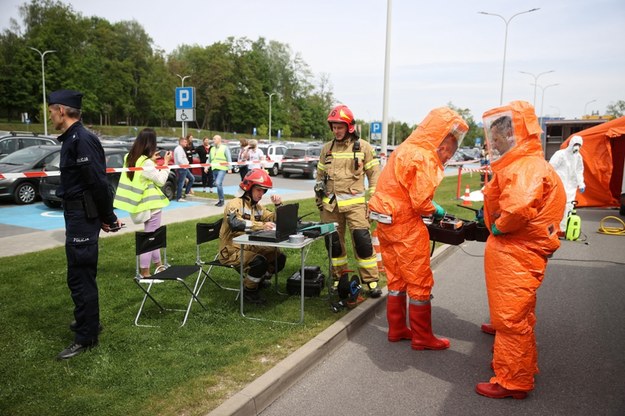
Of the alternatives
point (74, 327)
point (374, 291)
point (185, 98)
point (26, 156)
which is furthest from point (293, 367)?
point (26, 156)

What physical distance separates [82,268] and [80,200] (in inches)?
22.8

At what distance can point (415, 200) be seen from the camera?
4.13m

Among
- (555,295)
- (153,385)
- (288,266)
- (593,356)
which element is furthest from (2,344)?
(555,295)

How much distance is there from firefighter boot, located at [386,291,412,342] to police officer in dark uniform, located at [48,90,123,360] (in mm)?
2702

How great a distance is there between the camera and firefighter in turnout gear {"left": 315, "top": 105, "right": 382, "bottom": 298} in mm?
5555

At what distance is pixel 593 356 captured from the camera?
14.5 ft

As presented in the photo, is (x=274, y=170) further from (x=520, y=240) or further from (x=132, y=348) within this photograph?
(x=520, y=240)

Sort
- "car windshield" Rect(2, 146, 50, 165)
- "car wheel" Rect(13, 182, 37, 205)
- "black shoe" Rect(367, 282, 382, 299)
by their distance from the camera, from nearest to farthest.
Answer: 1. "black shoe" Rect(367, 282, 382, 299)
2. "car wheel" Rect(13, 182, 37, 205)
3. "car windshield" Rect(2, 146, 50, 165)

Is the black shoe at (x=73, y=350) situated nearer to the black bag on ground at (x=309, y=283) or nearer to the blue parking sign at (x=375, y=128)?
the black bag on ground at (x=309, y=283)

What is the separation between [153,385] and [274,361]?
0.98 metres

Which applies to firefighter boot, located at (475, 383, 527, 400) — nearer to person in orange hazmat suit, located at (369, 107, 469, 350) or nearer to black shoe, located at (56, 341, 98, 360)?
person in orange hazmat suit, located at (369, 107, 469, 350)

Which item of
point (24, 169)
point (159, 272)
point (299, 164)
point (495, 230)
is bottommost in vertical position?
point (159, 272)

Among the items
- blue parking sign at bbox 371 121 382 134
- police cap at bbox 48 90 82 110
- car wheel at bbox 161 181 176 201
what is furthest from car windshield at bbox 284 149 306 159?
police cap at bbox 48 90 82 110

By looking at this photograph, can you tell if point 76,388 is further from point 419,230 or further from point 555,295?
point 555,295
